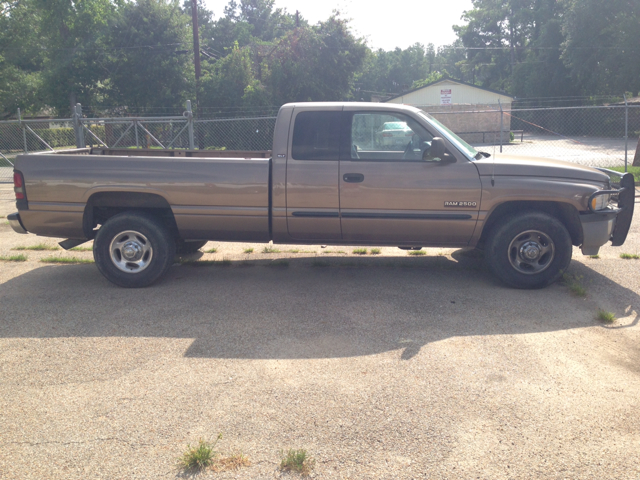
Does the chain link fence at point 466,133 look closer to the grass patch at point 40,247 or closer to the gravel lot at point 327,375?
the grass patch at point 40,247

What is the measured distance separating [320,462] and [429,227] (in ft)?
11.5

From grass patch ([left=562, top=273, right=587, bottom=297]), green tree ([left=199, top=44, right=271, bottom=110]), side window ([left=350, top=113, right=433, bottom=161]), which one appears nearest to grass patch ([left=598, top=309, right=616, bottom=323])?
grass patch ([left=562, top=273, right=587, bottom=297])

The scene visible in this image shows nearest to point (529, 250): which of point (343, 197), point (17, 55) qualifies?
point (343, 197)

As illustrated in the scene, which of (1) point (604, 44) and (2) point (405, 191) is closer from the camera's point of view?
(2) point (405, 191)

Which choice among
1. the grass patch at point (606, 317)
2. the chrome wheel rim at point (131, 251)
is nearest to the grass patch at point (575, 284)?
the grass patch at point (606, 317)

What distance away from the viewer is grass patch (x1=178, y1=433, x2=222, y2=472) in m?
3.12

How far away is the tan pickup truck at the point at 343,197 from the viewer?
6.05 metres

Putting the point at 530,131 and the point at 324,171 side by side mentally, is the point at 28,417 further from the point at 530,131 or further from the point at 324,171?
the point at 530,131

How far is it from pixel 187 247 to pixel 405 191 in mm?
3130

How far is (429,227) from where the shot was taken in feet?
20.2

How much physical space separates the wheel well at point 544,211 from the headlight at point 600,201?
0.69 ft

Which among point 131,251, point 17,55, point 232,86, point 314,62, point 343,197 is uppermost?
point 17,55

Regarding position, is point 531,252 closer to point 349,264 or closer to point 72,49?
point 349,264

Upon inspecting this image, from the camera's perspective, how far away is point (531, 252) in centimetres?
612
